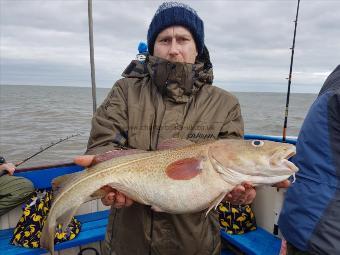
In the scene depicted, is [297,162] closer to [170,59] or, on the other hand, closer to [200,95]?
[200,95]

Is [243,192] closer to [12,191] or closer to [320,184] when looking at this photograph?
[320,184]

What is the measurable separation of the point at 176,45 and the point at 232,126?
796mm

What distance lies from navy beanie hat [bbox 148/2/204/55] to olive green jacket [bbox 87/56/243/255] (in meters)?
0.29

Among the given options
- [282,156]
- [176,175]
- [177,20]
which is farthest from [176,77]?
[282,156]

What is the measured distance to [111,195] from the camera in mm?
2338

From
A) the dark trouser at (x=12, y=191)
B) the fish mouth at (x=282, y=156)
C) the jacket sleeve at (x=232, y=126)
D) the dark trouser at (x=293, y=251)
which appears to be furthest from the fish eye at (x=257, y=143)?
the dark trouser at (x=12, y=191)

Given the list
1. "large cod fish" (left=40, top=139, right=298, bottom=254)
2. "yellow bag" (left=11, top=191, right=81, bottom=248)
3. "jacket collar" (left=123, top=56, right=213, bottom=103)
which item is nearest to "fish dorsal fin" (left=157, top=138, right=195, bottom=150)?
"large cod fish" (left=40, top=139, right=298, bottom=254)

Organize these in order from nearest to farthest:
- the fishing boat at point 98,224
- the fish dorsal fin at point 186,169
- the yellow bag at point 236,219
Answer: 1. the fish dorsal fin at point 186,169
2. the fishing boat at point 98,224
3. the yellow bag at point 236,219

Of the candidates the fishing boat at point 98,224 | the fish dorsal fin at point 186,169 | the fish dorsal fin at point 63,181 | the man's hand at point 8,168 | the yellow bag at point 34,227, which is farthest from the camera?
the man's hand at point 8,168

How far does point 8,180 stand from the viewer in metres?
4.28

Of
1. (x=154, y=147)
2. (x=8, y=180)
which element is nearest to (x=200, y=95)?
(x=154, y=147)

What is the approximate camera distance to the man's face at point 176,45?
2637mm

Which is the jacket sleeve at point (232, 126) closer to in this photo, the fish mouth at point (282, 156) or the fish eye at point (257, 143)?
the fish eye at point (257, 143)

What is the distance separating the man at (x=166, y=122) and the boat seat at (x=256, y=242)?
160 centimetres
